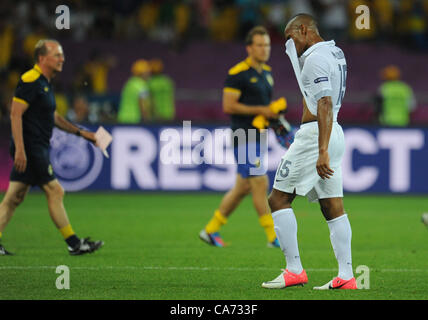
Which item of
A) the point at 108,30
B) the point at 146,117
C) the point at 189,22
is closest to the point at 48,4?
the point at 108,30

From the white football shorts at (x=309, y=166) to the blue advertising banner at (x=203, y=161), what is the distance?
30.9 feet

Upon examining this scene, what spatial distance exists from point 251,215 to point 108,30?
11.1m

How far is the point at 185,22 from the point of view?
24.8 meters

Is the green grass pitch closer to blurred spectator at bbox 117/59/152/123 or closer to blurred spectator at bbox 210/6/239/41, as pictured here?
blurred spectator at bbox 117/59/152/123

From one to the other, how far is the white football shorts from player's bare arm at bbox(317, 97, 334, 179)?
26 cm

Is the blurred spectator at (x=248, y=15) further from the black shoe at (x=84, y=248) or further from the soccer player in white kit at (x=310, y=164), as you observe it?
the soccer player in white kit at (x=310, y=164)

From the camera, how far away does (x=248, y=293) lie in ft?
26.0

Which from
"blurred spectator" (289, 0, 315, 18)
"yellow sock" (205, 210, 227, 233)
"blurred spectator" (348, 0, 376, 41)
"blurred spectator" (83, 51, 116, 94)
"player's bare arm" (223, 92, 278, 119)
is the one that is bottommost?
"yellow sock" (205, 210, 227, 233)

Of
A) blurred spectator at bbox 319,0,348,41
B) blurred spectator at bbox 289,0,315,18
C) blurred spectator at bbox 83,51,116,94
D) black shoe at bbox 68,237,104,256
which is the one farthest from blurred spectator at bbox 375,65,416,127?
black shoe at bbox 68,237,104,256

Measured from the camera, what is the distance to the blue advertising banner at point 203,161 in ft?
57.9

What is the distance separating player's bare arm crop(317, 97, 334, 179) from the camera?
7.69 metres

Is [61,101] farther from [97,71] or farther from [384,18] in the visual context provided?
[384,18]

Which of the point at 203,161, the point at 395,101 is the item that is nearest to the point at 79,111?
the point at 203,161

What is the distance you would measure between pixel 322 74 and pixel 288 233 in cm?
144
